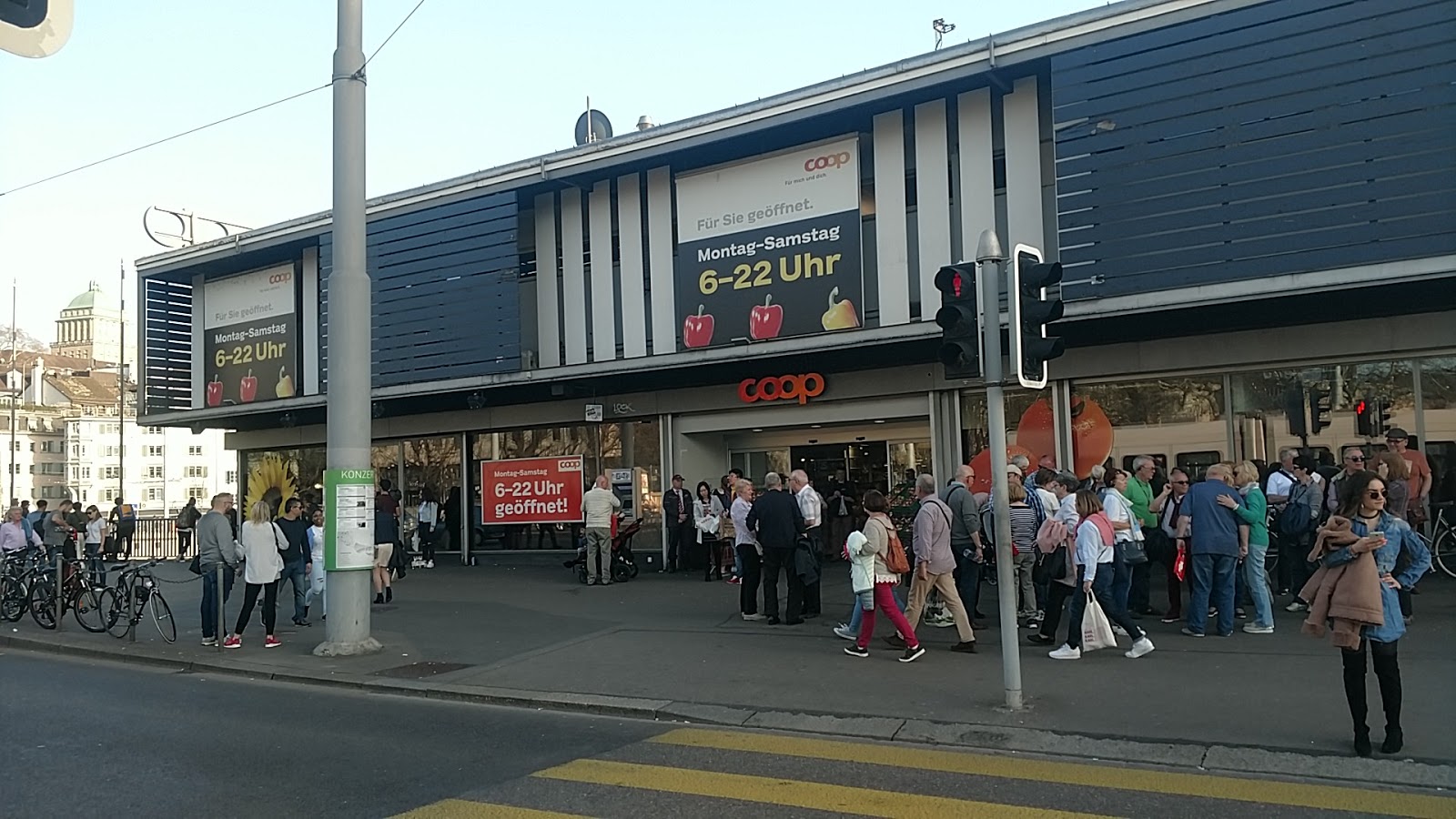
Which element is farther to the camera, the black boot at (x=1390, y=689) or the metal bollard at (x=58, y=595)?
the metal bollard at (x=58, y=595)

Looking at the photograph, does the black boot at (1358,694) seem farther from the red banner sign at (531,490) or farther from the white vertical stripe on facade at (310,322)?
the white vertical stripe on facade at (310,322)

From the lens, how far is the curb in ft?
20.8

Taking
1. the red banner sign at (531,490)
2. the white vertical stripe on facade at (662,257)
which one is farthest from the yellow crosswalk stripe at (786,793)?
the red banner sign at (531,490)

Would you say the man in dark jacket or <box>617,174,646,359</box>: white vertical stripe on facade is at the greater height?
<box>617,174,646,359</box>: white vertical stripe on facade

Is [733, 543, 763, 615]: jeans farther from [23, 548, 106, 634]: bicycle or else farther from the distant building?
the distant building

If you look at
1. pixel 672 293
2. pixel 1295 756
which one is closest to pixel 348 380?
pixel 672 293

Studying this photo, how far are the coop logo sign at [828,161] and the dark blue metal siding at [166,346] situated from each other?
15.9 metres

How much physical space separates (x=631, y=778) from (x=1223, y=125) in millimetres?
11010

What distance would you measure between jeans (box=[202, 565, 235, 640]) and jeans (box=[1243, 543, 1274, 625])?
430 inches

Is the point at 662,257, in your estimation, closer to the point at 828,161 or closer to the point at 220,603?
the point at 828,161

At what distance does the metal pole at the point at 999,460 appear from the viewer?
7922mm

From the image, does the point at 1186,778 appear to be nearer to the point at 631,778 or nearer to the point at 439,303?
the point at 631,778

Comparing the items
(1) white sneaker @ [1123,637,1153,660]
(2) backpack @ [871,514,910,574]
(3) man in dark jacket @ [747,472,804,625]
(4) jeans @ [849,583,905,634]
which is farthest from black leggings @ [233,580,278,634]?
(1) white sneaker @ [1123,637,1153,660]

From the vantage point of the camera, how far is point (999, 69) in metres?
15.0
